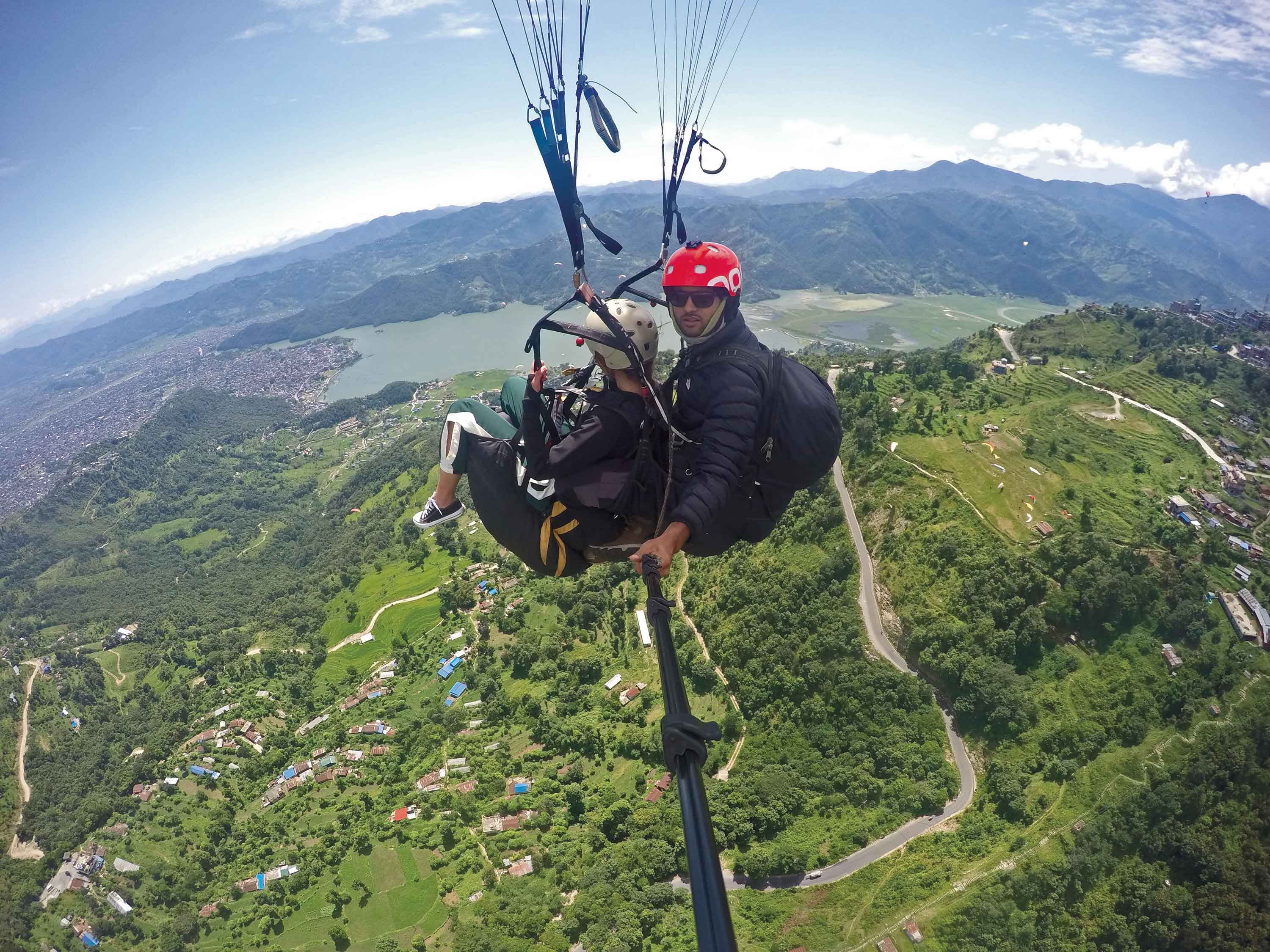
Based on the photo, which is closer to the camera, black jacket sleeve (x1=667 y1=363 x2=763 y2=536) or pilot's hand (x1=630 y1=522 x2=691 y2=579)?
pilot's hand (x1=630 y1=522 x2=691 y2=579)

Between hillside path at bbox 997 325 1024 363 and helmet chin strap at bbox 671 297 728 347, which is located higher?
helmet chin strap at bbox 671 297 728 347

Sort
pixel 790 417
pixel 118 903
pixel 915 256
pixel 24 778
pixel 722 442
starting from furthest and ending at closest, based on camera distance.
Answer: pixel 915 256, pixel 24 778, pixel 118 903, pixel 790 417, pixel 722 442

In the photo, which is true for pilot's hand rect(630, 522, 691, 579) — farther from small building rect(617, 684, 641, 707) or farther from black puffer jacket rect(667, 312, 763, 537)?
small building rect(617, 684, 641, 707)

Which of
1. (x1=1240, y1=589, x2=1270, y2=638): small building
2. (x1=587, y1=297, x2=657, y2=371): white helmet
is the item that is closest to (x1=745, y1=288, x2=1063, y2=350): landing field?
(x1=1240, y1=589, x2=1270, y2=638): small building

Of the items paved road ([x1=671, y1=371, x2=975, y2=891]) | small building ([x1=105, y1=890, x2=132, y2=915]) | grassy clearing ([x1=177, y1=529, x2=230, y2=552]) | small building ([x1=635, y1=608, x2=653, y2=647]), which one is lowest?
small building ([x1=105, y1=890, x2=132, y2=915])

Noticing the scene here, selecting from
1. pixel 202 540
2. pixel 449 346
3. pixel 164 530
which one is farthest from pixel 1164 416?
pixel 449 346

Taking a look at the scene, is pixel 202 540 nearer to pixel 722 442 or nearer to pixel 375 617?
pixel 375 617

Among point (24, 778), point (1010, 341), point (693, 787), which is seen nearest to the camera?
point (693, 787)

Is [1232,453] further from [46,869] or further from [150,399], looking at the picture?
[150,399]
